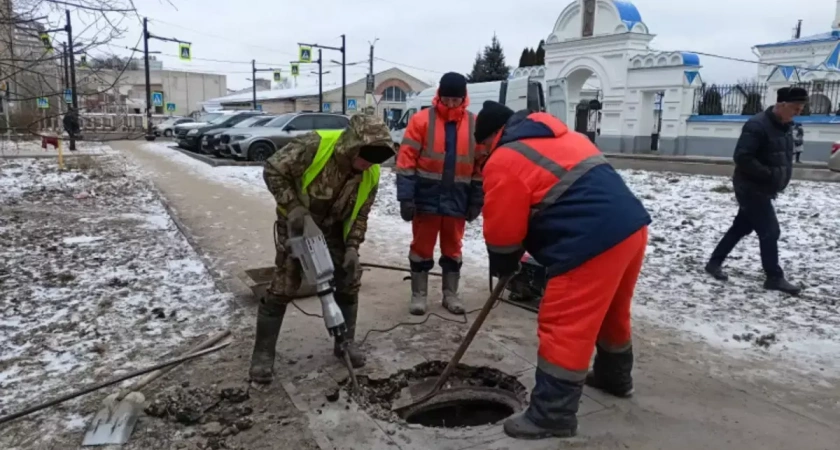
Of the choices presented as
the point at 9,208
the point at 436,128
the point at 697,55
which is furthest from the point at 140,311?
the point at 697,55

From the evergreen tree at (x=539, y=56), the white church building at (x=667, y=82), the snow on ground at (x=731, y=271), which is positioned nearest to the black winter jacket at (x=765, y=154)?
the snow on ground at (x=731, y=271)

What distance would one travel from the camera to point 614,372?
3303mm

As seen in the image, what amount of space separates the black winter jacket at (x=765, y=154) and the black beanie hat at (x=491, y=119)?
3.08m

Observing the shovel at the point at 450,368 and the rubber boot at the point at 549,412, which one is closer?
the rubber boot at the point at 549,412

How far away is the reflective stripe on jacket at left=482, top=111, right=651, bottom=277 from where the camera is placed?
8.83 ft

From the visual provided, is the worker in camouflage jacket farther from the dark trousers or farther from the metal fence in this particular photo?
the metal fence

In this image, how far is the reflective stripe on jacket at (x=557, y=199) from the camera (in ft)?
8.83

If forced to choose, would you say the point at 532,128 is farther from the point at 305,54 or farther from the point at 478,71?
the point at 478,71

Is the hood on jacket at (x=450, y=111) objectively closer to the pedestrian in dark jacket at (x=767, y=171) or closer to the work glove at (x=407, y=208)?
the work glove at (x=407, y=208)

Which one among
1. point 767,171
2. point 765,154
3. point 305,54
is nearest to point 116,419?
point 767,171

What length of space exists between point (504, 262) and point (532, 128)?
0.63 metres

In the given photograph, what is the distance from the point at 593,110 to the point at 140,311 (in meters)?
27.9

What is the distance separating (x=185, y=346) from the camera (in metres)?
4.12

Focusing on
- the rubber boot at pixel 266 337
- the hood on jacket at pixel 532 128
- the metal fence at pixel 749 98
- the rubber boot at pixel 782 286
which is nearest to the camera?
the hood on jacket at pixel 532 128
